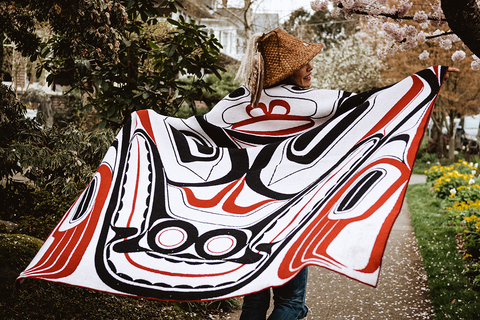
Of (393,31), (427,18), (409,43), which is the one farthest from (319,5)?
(427,18)

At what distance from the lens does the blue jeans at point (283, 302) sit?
7.39 feet

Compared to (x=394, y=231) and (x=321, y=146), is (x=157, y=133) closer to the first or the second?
(x=321, y=146)

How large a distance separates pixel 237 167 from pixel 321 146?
54 cm

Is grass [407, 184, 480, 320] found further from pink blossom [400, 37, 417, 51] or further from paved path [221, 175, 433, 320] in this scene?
pink blossom [400, 37, 417, 51]

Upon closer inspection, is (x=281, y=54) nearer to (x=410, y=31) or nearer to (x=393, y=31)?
(x=393, y=31)

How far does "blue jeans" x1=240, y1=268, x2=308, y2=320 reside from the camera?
2254 millimetres

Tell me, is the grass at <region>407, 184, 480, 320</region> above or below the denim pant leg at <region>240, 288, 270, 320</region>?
below

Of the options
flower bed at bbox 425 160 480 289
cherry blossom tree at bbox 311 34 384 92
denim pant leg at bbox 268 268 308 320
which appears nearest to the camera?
denim pant leg at bbox 268 268 308 320

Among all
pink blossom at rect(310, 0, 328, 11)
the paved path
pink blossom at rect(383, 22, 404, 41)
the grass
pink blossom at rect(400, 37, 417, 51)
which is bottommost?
the paved path

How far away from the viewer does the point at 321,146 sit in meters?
2.38

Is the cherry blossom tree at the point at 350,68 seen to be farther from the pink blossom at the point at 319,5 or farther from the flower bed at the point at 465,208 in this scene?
the pink blossom at the point at 319,5

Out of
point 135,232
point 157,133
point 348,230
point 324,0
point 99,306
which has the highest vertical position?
point 324,0

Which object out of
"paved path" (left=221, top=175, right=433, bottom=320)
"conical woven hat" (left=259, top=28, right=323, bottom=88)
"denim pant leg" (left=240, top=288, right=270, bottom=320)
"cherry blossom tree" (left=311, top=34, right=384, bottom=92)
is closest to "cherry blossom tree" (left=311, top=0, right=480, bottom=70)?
"conical woven hat" (left=259, top=28, right=323, bottom=88)

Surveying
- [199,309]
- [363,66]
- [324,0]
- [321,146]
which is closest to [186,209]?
[321,146]
